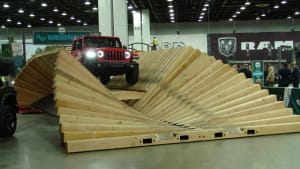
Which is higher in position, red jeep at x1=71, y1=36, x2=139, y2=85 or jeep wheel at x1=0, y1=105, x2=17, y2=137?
red jeep at x1=71, y1=36, x2=139, y2=85

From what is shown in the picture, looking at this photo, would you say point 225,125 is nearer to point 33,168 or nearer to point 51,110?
point 33,168

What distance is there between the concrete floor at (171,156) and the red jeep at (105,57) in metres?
4.18

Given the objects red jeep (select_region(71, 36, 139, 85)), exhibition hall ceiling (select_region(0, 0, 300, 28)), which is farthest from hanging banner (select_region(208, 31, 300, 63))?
red jeep (select_region(71, 36, 139, 85))

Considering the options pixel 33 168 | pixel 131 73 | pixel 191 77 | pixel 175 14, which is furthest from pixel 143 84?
pixel 175 14

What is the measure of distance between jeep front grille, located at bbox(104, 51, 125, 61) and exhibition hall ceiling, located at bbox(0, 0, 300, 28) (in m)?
16.0

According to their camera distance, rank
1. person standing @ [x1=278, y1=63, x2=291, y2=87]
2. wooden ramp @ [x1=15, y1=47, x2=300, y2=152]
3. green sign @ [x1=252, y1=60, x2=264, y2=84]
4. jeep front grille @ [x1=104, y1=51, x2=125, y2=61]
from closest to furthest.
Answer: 1. wooden ramp @ [x1=15, y1=47, x2=300, y2=152]
2. jeep front grille @ [x1=104, y1=51, x2=125, y2=61]
3. person standing @ [x1=278, y1=63, x2=291, y2=87]
4. green sign @ [x1=252, y1=60, x2=264, y2=84]

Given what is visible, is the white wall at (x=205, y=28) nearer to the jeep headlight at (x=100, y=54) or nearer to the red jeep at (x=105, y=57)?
the red jeep at (x=105, y=57)

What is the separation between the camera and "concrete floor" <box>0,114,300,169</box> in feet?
21.6

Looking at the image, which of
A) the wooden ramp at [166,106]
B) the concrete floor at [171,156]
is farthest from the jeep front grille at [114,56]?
the concrete floor at [171,156]

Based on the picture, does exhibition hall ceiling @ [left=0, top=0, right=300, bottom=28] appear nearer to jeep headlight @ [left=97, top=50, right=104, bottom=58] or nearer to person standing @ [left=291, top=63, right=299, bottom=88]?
person standing @ [left=291, top=63, right=299, bottom=88]

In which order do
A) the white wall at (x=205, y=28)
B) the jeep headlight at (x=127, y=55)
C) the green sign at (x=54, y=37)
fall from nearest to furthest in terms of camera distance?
the jeep headlight at (x=127, y=55) → the green sign at (x=54, y=37) → the white wall at (x=205, y=28)

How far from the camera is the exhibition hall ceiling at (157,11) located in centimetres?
3089

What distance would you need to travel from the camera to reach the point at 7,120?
31.7 ft

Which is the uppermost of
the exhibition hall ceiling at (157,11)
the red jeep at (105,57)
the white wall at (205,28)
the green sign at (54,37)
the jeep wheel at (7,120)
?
the exhibition hall ceiling at (157,11)
